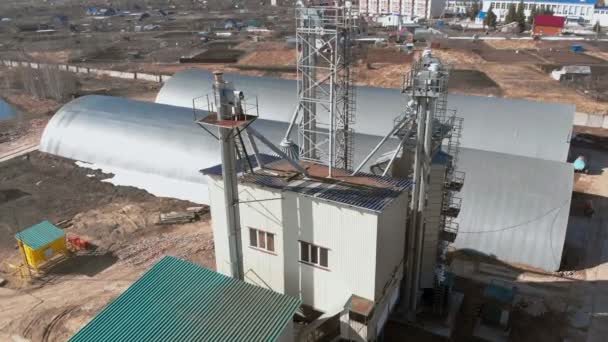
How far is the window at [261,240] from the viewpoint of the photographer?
17031 mm

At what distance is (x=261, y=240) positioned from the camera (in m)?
17.3

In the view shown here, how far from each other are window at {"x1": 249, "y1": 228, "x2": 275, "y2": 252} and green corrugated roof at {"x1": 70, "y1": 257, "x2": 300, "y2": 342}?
6.50 feet

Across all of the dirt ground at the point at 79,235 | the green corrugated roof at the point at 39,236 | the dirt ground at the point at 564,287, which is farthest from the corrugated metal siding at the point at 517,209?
the green corrugated roof at the point at 39,236

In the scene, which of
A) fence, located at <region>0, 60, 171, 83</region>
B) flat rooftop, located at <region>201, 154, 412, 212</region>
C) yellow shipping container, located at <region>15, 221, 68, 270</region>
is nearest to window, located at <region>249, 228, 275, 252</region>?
flat rooftop, located at <region>201, 154, 412, 212</region>

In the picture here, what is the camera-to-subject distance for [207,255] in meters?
24.8

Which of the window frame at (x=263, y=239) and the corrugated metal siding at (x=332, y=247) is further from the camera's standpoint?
the window frame at (x=263, y=239)

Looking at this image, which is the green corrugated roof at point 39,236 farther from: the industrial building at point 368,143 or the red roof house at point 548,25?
the red roof house at point 548,25

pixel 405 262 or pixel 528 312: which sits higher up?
pixel 405 262

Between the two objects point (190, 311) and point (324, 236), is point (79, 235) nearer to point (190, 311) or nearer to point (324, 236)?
point (190, 311)

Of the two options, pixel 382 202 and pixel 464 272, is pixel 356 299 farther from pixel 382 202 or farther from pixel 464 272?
pixel 464 272

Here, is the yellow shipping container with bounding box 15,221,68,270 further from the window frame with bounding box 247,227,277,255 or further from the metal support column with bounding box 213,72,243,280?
the window frame with bounding box 247,227,277,255

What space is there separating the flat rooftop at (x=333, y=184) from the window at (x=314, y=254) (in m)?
1.91

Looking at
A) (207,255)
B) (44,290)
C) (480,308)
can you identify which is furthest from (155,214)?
(480,308)

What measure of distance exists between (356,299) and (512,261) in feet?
37.4
